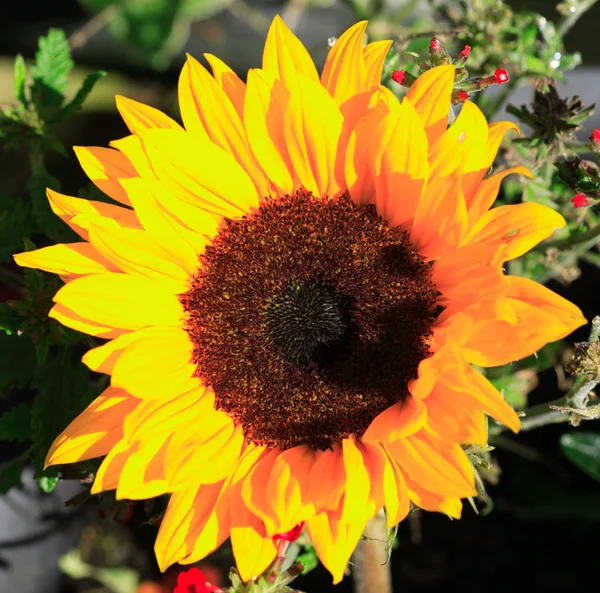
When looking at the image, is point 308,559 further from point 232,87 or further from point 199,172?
point 232,87

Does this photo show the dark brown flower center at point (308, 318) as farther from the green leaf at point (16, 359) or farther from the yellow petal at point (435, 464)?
the green leaf at point (16, 359)

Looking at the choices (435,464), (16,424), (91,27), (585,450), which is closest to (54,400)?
(16,424)

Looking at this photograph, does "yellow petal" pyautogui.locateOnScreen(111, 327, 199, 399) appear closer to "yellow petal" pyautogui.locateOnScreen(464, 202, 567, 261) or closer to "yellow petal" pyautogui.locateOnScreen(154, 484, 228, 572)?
"yellow petal" pyautogui.locateOnScreen(154, 484, 228, 572)

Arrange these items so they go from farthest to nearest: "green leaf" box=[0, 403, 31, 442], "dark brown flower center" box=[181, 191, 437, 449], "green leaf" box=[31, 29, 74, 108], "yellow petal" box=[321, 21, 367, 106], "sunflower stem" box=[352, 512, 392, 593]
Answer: "sunflower stem" box=[352, 512, 392, 593] < "green leaf" box=[31, 29, 74, 108] < "green leaf" box=[0, 403, 31, 442] < "dark brown flower center" box=[181, 191, 437, 449] < "yellow petal" box=[321, 21, 367, 106]

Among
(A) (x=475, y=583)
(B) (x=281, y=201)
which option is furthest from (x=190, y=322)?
(A) (x=475, y=583)

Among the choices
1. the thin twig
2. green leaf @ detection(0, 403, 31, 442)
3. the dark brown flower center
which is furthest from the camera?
the thin twig

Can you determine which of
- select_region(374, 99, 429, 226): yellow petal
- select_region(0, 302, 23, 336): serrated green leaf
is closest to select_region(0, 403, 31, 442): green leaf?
select_region(0, 302, 23, 336): serrated green leaf

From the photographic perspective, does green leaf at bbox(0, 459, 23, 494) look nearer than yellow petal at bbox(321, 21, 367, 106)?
No
